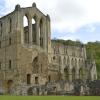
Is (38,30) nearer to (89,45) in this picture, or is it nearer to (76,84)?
(76,84)

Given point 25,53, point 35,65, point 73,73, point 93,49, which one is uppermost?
point 93,49

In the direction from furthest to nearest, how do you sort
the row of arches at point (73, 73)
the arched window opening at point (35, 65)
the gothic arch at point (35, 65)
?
1. the row of arches at point (73, 73)
2. the arched window opening at point (35, 65)
3. the gothic arch at point (35, 65)

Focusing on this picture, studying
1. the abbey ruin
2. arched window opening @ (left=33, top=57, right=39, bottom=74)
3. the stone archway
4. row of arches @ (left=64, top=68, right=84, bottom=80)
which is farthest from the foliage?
the stone archway

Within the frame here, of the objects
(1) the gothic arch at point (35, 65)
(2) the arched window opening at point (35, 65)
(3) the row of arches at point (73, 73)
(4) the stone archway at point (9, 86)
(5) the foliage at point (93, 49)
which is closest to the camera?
(4) the stone archway at point (9, 86)

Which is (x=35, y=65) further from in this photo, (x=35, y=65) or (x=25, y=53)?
(x=25, y=53)

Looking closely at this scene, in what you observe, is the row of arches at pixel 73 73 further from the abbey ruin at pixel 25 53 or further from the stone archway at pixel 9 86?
the stone archway at pixel 9 86

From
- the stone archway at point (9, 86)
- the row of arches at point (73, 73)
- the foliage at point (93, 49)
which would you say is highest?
the foliage at point (93, 49)

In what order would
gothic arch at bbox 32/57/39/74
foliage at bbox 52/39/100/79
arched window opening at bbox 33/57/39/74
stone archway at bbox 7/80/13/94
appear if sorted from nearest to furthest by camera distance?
stone archway at bbox 7/80/13/94 < gothic arch at bbox 32/57/39/74 < arched window opening at bbox 33/57/39/74 < foliage at bbox 52/39/100/79

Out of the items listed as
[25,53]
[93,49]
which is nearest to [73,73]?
[93,49]

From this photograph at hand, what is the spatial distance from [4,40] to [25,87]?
9.39 metres

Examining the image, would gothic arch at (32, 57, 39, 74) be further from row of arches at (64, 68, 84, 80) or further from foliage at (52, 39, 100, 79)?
foliage at (52, 39, 100, 79)

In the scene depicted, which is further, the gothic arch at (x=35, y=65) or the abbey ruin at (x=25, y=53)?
the gothic arch at (x=35, y=65)

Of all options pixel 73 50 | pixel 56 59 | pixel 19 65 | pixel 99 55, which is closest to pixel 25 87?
pixel 19 65

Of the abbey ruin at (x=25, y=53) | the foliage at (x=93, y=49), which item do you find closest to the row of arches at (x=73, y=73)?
the foliage at (x=93, y=49)
